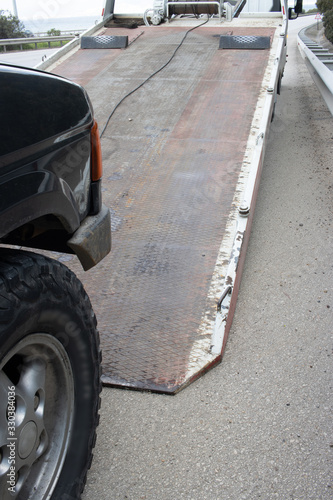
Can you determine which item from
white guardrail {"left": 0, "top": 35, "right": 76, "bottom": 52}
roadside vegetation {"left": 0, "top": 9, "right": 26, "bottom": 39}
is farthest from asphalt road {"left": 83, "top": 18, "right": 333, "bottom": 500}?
roadside vegetation {"left": 0, "top": 9, "right": 26, "bottom": 39}

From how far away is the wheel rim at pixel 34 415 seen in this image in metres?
1.57

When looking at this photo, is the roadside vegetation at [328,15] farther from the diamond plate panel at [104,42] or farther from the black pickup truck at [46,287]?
the black pickup truck at [46,287]

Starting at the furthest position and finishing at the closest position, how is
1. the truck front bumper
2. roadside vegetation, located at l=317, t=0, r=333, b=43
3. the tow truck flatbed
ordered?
roadside vegetation, located at l=317, t=0, r=333, b=43, the tow truck flatbed, the truck front bumper

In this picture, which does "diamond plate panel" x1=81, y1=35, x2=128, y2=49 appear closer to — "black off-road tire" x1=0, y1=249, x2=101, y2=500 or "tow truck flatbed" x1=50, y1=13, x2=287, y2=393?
"tow truck flatbed" x1=50, y1=13, x2=287, y2=393

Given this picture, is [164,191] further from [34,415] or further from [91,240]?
[34,415]

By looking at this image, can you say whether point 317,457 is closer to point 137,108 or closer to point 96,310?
point 96,310

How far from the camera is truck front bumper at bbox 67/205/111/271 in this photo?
188cm

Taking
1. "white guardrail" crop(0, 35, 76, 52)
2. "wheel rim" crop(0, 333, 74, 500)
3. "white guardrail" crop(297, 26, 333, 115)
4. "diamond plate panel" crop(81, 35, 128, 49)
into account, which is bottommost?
"white guardrail" crop(0, 35, 76, 52)

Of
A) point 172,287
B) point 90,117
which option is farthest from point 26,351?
point 172,287

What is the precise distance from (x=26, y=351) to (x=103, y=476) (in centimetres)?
101

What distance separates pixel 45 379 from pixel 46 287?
1.30 feet

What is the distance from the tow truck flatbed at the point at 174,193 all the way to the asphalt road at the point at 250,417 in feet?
0.51

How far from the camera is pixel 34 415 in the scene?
1697mm

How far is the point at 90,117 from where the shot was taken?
1.89 metres
